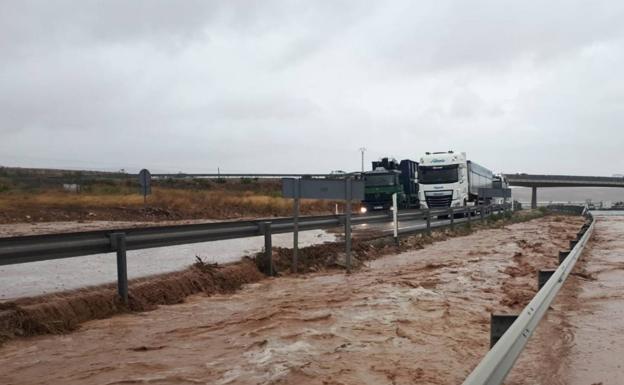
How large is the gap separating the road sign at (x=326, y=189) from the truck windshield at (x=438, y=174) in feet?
76.3

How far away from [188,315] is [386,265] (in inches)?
251

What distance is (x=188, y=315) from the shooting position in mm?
6969

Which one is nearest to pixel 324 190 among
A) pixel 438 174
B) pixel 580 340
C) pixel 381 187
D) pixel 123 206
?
pixel 580 340

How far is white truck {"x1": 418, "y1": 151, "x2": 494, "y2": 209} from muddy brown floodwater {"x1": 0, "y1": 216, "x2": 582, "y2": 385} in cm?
2392

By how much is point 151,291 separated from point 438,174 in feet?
90.5

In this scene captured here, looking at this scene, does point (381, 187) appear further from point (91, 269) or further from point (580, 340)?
point (580, 340)

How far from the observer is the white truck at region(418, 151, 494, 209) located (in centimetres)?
3300

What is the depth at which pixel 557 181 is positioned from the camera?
348 ft

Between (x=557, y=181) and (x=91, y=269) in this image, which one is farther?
(x=557, y=181)

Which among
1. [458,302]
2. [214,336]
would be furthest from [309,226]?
[214,336]

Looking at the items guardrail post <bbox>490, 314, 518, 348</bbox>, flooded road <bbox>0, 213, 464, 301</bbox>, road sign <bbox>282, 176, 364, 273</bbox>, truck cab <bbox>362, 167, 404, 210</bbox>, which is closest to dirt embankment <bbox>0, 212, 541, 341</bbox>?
flooded road <bbox>0, 213, 464, 301</bbox>

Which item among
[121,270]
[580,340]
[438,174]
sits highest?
[438,174]

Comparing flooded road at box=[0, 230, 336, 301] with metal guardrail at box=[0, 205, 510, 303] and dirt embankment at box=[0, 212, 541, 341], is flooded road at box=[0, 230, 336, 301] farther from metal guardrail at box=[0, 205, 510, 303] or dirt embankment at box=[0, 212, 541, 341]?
metal guardrail at box=[0, 205, 510, 303]

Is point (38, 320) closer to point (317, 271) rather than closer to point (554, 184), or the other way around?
point (317, 271)
